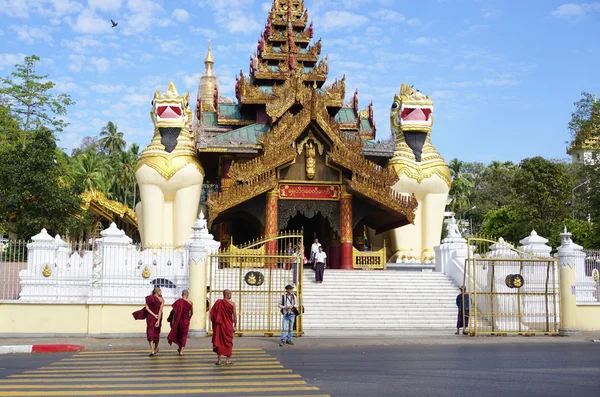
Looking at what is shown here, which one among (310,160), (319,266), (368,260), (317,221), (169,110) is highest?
(169,110)

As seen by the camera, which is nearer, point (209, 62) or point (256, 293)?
point (256, 293)

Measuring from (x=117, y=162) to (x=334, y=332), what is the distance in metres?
49.0

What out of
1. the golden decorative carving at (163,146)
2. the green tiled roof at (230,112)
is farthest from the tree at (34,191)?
the green tiled roof at (230,112)

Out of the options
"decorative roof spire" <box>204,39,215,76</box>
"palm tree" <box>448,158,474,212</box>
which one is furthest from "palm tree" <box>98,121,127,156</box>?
"palm tree" <box>448,158,474,212</box>

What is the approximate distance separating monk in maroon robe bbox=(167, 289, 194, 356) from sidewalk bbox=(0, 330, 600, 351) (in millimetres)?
1444

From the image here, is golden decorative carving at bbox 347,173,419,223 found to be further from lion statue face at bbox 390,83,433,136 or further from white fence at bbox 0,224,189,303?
white fence at bbox 0,224,189,303

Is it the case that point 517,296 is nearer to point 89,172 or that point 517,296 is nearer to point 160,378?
point 160,378

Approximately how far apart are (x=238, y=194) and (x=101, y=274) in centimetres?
757

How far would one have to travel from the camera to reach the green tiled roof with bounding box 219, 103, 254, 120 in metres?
31.8

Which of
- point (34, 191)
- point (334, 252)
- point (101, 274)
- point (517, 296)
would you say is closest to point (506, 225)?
point (334, 252)

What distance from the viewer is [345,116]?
33.0 meters

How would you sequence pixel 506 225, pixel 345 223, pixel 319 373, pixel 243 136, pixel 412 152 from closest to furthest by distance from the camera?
1. pixel 319 373
2. pixel 345 223
3. pixel 243 136
4. pixel 412 152
5. pixel 506 225

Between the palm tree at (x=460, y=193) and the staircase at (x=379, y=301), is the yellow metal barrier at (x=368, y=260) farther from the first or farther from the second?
the palm tree at (x=460, y=193)

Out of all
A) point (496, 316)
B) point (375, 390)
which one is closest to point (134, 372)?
point (375, 390)
